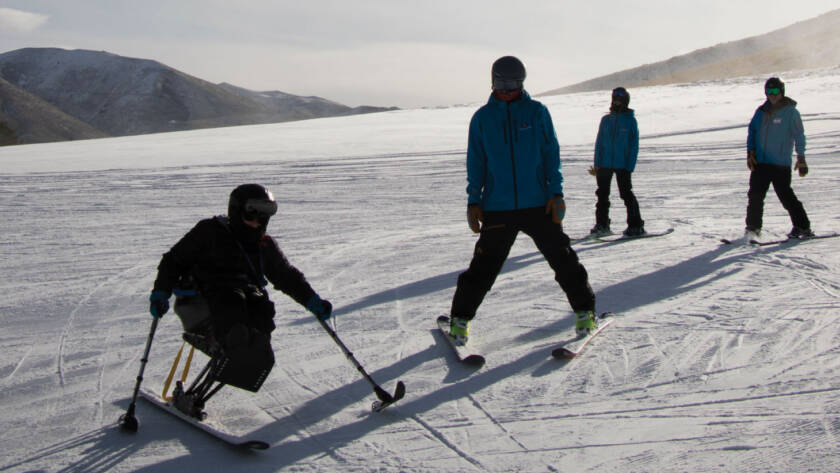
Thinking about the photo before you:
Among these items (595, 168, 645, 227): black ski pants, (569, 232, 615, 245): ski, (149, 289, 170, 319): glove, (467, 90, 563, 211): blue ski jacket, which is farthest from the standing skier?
(595, 168, 645, 227): black ski pants

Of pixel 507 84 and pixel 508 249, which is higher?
pixel 507 84

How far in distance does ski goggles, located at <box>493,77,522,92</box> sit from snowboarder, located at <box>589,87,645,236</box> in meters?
Answer: 3.82

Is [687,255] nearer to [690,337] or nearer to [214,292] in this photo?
[690,337]

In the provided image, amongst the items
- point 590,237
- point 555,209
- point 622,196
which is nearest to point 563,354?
point 555,209

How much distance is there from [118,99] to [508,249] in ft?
381

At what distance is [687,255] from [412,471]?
4446 mm

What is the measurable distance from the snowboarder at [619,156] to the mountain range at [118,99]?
89.5m

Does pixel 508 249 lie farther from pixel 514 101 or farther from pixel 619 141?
pixel 619 141

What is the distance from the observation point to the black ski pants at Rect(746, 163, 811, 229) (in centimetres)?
691

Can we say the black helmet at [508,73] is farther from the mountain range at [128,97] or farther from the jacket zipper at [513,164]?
the mountain range at [128,97]

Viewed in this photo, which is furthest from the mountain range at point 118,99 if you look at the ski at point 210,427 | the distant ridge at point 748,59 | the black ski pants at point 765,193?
the ski at point 210,427

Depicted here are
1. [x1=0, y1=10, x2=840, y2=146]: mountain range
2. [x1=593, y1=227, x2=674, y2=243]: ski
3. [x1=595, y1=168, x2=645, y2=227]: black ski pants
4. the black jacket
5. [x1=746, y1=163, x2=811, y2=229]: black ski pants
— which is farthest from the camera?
[x1=0, y1=10, x2=840, y2=146]: mountain range

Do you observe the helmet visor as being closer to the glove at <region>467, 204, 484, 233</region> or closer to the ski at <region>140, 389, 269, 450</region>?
the glove at <region>467, 204, 484, 233</region>

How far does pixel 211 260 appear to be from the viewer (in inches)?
123
